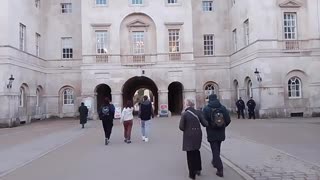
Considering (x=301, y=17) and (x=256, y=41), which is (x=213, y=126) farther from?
(x=301, y=17)

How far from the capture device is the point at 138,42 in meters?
41.1

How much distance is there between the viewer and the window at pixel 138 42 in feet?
134

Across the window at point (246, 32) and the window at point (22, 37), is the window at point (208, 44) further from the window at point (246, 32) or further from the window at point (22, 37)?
the window at point (22, 37)

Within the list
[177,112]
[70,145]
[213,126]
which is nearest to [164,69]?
[177,112]

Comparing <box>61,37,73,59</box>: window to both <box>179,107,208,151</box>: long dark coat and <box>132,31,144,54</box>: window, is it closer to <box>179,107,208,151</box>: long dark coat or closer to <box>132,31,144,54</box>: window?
<box>132,31,144,54</box>: window

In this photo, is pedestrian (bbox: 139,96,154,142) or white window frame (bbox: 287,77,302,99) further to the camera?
white window frame (bbox: 287,77,302,99)

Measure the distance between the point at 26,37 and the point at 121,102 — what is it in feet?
33.5

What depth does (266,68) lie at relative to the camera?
33.3 metres

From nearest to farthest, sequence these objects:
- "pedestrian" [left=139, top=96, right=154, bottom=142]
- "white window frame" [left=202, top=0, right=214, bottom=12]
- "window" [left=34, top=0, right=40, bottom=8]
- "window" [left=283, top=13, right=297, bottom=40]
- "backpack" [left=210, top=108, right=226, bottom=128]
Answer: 1. "backpack" [left=210, top=108, right=226, bottom=128]
2. "pedestrian" [left=139, top=96, right=154, bottom=142]
3. "window" [left=283, top=13, right=297, bottom=40]
4. "window" [left=34, top=0, right=40, bottom=8]
5. "white window frame" [left=202, top=0, right=214, bottom=12]

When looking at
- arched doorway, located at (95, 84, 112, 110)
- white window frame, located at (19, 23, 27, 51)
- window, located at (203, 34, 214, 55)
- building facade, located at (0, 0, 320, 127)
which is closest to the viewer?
building facade, located at (0, 0, 320, 127)

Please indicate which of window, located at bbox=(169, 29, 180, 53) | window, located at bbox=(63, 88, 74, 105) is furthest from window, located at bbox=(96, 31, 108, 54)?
window, located at bbox=(169, 29, 180, 53)

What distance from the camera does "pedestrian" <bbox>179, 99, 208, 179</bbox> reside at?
9430 millimetres

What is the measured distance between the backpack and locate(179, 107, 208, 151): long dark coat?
18 centimetres

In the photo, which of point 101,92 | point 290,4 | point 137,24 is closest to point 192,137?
point 290,4
